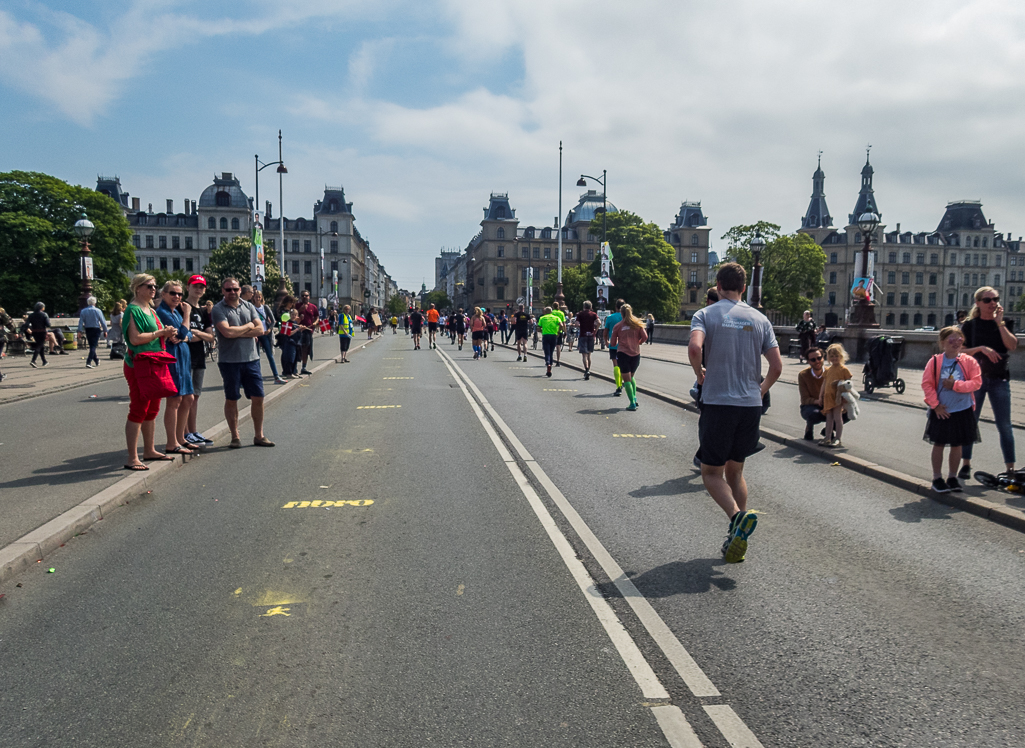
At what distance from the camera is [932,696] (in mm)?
3252

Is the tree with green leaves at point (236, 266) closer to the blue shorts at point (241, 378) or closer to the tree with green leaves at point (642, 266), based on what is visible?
the tree with green leaves at point (642, 266)

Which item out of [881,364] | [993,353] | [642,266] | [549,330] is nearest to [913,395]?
[881,364]

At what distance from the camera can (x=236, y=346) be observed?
29.0ft

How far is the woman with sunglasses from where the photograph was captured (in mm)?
8055

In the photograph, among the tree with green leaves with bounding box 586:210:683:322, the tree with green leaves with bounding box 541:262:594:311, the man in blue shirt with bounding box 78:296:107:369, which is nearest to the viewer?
the man in blue shirt with bounding box 78:296:107:369

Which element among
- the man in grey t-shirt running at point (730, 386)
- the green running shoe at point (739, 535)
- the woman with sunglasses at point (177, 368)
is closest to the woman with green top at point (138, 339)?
the woman with sunglasses at point (177, 368)

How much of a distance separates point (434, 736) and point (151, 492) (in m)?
5.00

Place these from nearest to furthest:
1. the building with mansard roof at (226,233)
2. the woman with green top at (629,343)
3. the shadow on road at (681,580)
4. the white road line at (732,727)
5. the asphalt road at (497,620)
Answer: the white road line at (732,727) → the asphalt road at (497,620) → the shadow on road at (681,580) → the woman with green top at (629,343) → the building with mansard roof at (226,233)

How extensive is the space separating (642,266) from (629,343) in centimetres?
6446

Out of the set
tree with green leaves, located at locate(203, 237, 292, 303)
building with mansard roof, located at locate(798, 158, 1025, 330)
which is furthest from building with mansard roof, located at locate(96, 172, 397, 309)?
building with mansard roof, located at locate(798, 158, 1025, 330)

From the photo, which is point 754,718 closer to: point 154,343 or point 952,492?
point 952,492

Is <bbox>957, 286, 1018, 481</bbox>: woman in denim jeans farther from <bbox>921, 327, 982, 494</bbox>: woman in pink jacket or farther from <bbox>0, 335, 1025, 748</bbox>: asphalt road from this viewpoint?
<bbox>0, 335, 1025, 748</bbox>: asphalt road

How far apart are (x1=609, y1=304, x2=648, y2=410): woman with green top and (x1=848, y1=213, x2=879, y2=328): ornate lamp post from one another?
12025 millimetres

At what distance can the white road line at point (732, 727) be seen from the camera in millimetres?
2904
